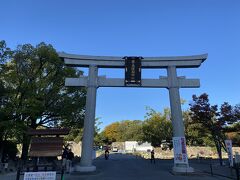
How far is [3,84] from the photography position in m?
22.2

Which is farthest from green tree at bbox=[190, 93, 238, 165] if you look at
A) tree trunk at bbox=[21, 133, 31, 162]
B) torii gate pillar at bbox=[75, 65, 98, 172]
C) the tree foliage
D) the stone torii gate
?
the tree foliage

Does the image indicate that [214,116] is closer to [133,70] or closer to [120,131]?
[133,70]

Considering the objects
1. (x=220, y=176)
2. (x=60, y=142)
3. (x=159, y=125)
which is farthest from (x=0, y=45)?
(x=159, y=125)

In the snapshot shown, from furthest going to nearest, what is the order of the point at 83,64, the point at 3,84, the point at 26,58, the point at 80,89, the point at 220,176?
1. the point at 80,89
2. the point at 26,58
3. the point at 3,84
4. the point at 83,64
5. the point at 220,176

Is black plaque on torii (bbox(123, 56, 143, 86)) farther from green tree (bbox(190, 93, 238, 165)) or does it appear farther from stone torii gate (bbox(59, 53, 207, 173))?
green tree (bbox(190, 93, 238, 165))

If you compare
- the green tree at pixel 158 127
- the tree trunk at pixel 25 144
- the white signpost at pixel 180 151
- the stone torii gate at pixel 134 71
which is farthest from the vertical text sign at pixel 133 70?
the green tree at pixel 158 127

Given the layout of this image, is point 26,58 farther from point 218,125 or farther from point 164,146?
point 164,146

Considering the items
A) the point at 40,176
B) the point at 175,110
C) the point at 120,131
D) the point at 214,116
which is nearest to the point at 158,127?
the point at 214,116

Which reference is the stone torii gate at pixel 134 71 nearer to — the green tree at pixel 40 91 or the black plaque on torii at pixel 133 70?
the black plaque on torii at pixel 133 70

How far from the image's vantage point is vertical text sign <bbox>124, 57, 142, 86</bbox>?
18002mm

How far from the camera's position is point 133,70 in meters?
18.2

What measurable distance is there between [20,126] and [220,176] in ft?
47.3

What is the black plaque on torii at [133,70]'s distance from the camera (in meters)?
18.0

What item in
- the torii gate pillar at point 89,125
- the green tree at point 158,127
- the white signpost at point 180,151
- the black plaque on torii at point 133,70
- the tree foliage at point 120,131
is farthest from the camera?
the tree foliage at point 120,131
